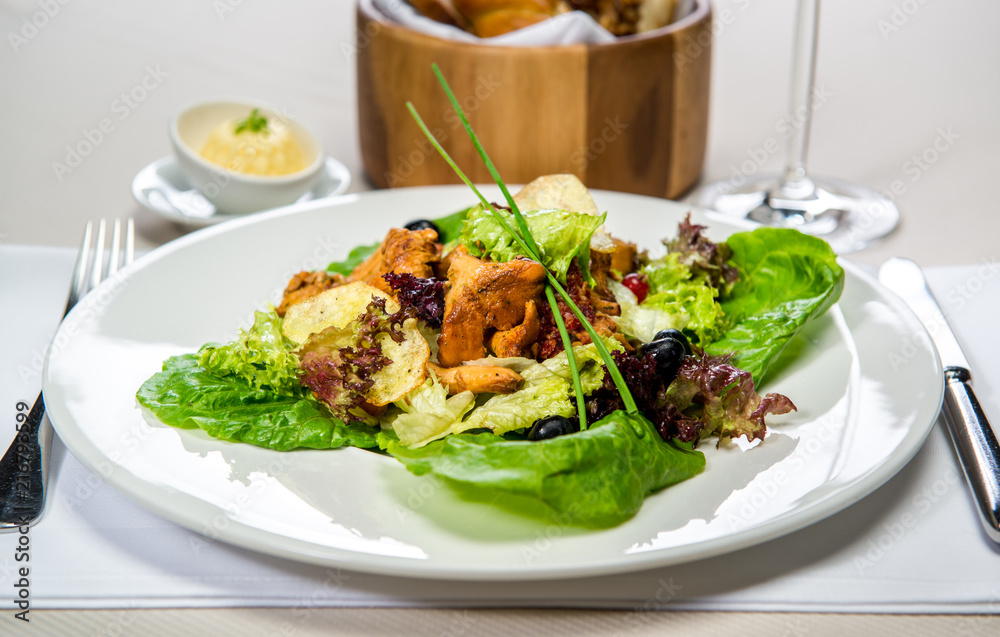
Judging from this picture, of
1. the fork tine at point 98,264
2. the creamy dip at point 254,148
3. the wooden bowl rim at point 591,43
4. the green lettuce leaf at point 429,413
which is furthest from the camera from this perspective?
the creamy dip at point 254,148

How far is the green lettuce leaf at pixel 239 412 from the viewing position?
7.41 feet

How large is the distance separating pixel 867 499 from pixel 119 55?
578 cm

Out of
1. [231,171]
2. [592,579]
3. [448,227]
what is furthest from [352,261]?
[592,579]

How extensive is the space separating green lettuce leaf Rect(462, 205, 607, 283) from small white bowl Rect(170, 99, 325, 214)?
167 centimetres

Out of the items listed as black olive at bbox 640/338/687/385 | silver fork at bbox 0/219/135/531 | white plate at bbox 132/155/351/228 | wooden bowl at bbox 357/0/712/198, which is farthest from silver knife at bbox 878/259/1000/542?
white plate at bbox 132/155/351/228

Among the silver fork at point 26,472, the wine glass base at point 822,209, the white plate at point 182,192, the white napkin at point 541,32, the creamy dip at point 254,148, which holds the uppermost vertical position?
the white napkin at point 541,32

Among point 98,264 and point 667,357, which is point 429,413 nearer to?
point 667,357

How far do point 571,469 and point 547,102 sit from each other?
2.31m

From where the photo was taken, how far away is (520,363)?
101 inches

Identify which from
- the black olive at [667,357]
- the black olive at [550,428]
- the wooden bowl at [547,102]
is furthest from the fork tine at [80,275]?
the black olive at [667,357]

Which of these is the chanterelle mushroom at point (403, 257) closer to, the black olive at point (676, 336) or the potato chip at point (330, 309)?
the potato chip at point (330, 309)

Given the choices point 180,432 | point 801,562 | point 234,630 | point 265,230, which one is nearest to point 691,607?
point 801,562

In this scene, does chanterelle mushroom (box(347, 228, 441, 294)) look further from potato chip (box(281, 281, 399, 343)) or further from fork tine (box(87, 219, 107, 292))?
fork tine (box(87, 219, 107, 292))

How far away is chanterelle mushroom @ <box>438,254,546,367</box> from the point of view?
253 cm
